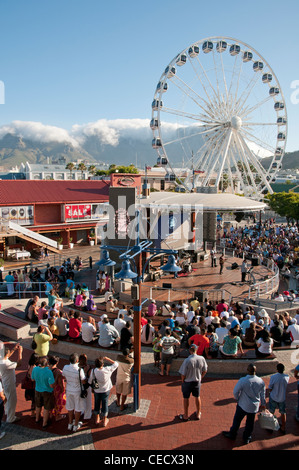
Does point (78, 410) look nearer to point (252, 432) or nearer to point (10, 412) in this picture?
point (10, 412)

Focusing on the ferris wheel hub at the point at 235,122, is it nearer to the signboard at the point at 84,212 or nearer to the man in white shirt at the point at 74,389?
the signboard at the point at 84,212

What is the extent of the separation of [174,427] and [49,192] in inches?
1172

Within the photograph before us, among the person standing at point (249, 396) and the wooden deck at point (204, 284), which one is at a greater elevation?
the person standing at point (249, 396)

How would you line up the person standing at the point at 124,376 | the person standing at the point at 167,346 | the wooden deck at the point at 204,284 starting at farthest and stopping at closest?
the wooden deck at the point at 204,284
the person standing at the point at 167,346
the person standing at the point at 124,376

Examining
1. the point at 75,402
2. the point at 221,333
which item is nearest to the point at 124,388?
the point at 75,402

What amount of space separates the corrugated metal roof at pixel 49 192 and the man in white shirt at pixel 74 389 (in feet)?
83.0

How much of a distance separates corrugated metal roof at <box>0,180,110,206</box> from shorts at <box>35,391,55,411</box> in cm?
2500

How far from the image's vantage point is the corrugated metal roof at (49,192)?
30.1 metres

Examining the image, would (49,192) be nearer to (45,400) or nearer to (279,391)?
(45,400)

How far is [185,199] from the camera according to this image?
72.2 feet

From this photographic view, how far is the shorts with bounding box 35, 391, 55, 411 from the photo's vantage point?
20.1 ft

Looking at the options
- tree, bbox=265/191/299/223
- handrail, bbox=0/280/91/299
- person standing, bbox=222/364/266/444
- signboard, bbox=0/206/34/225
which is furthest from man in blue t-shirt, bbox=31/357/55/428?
tree, bbox=265/191/299/223

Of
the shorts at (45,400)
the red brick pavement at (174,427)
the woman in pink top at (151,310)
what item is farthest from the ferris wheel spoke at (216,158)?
the shorts at (45,400)

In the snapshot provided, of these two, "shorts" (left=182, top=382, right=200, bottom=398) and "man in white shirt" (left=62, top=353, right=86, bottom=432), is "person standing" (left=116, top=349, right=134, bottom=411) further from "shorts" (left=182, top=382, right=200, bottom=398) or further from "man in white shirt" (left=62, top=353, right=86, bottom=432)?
"shorts" (left=182, top=382, right=200, bottom=398)
